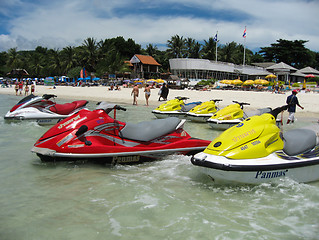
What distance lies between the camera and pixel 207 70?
5597 cm

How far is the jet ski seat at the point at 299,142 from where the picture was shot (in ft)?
14.3

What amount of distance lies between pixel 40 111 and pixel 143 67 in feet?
193

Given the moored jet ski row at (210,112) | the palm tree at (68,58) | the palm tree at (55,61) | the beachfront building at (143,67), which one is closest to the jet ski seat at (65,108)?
the moored jet ski row at (210,112)

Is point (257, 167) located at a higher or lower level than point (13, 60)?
lower

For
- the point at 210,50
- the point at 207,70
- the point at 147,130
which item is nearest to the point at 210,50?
the point at 210,50

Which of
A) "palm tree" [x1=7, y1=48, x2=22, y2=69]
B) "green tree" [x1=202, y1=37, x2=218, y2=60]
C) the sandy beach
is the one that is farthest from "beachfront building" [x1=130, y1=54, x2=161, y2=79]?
the sandy beach

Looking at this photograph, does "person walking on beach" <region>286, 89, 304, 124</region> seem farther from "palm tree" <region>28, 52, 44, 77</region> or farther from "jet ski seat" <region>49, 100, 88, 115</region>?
"palm tree" <region>28, 52, 44, 77</region>

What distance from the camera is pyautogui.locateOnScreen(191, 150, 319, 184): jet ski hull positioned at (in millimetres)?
3909

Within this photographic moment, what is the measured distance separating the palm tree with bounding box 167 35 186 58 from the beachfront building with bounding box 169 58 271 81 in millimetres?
11242

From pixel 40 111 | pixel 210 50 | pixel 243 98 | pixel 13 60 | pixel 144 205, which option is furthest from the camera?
pixel 13 60

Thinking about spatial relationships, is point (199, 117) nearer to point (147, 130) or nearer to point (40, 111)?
point (147, 130)

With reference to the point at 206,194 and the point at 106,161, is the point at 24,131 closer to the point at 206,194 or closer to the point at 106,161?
the point at 106,161

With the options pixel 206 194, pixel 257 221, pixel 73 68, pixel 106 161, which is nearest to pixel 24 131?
pixel 106 161

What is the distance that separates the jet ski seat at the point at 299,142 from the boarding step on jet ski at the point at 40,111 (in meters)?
7.54
